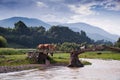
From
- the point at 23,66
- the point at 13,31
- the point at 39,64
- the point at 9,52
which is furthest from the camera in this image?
the point at 13,31

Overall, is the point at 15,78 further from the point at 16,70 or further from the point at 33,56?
the point at 33,56

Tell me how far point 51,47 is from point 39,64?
75.9 feet

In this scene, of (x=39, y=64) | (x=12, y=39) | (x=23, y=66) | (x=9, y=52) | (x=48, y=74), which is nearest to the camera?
(x=48, y=74)

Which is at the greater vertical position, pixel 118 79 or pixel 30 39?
pixel 30 39

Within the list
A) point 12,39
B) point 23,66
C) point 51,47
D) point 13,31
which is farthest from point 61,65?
point 13,31

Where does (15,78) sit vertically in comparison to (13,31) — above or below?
below

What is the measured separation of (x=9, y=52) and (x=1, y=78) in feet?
121

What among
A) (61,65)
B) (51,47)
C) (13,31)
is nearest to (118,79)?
(61,65)

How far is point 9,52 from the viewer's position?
307 feet

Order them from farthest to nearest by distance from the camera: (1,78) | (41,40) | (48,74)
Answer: (41,40), (48,74), (1,78)

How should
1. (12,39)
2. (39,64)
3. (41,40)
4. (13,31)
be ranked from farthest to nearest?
1. (41,40)
2. (13,31)
3. (12,39)
4. (39,64)

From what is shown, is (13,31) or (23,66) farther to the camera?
(13,31)

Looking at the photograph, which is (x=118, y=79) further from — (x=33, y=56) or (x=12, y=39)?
(x=12, y=39)

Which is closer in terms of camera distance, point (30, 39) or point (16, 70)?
point (16, 70)
